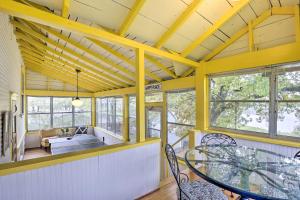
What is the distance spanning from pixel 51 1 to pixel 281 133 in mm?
4077

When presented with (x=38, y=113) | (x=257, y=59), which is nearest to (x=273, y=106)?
(x=257, y=59)

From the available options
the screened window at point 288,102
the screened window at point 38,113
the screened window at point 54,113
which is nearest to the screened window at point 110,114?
the screened window at point 54,113

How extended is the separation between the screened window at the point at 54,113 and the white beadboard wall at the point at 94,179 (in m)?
7.43

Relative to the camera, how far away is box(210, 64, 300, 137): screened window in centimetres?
264

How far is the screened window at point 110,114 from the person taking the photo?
24.3 ft

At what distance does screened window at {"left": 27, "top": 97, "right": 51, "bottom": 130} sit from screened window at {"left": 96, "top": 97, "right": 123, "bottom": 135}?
2.42m

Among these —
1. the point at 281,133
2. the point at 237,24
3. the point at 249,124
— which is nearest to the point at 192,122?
the point at 249,124

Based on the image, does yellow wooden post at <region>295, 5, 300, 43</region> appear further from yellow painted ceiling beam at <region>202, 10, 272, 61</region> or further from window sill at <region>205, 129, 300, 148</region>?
window sill at <region>205, 129, 300, 148</region>

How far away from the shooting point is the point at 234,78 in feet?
11.1

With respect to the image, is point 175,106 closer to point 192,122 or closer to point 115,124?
point 192,122

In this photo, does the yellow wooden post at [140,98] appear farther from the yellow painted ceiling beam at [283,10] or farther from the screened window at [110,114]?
the screened window at [110,114]

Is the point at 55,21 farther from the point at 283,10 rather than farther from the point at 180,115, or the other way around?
the point at 180,115

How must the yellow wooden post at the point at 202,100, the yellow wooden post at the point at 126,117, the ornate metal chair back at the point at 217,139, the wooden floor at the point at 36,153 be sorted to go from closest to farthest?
the ornate metal chair back at the point at 217,139
the yellow wooden post at the point at 202,100
the wooden floor at the point at 36,153
the yellow wooden post at the point at 126,117

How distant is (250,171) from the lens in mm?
1723
